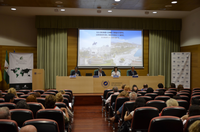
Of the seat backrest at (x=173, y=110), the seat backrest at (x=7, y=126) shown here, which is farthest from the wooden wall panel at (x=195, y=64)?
the seat backrest at (x=7, y=126)

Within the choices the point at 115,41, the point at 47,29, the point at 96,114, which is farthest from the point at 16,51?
the point at 96,114

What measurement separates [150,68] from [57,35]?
589cm

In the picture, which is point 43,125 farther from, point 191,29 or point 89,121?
point 191,29

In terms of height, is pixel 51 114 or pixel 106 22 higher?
pixel 106 22

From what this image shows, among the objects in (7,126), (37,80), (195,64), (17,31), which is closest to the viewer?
(7,126)

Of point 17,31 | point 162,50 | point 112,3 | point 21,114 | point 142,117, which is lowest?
point 142,117

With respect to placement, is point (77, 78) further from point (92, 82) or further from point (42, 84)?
point (42, 84)

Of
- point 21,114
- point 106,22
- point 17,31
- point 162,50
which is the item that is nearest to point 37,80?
point 17,31

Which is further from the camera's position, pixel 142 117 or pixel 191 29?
pixel 191 29

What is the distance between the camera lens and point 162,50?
10.9 metres

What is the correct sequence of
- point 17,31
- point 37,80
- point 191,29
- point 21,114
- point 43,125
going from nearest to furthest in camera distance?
point 43,125 → point 21,114 → point 37,80 → point 191,29 → point 17,31

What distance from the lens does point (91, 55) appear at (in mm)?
10453

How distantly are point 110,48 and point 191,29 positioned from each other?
4.69 metres

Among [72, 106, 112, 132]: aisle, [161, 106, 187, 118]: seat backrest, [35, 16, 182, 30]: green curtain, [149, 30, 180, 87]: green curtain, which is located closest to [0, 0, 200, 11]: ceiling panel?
[35, 16, 182, 30]: green curtain
